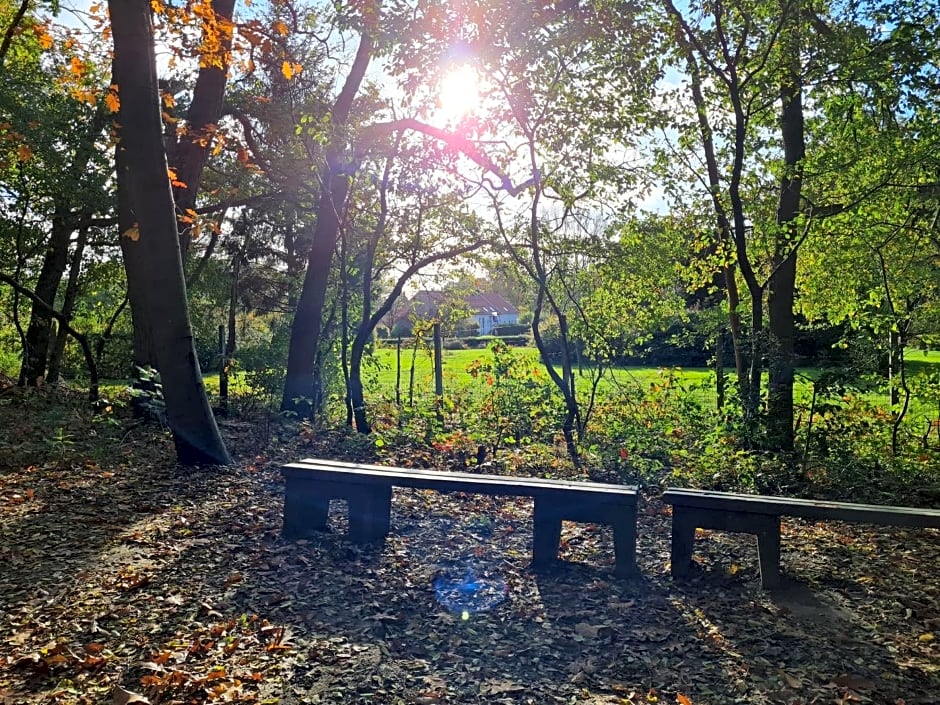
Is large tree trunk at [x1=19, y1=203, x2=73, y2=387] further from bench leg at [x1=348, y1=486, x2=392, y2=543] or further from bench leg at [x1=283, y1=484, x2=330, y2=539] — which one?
bench leg at [x1=348, y1=486, x2=392, y2=543]

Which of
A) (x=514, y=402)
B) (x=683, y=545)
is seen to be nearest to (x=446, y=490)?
(x=683, y=545)

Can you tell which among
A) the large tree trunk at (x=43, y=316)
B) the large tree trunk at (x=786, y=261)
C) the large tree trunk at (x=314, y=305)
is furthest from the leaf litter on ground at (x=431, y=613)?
the large tree trunk at (x=43, y=316)

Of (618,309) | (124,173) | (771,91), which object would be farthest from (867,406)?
(124,173)

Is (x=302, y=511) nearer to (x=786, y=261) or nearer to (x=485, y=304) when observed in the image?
(x=786, y=261)

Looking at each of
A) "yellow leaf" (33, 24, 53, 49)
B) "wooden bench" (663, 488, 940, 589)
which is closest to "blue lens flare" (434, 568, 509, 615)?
"wooden bench" (663, 488, 940, 589)

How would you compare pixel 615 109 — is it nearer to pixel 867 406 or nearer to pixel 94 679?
pixel 867 406

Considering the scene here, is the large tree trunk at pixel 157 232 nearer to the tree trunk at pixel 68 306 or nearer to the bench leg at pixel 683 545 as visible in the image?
the bench leg at pixel 683 545

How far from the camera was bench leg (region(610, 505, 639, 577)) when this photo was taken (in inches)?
160

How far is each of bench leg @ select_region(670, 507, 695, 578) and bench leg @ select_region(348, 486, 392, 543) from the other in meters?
1.86

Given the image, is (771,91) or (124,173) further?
(124,173)

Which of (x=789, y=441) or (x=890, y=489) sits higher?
(x=789, y=441)

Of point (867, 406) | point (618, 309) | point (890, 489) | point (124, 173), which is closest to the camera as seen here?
point (890, 489)

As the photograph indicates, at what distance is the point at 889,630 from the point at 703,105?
546cm

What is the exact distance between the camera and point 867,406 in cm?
643
